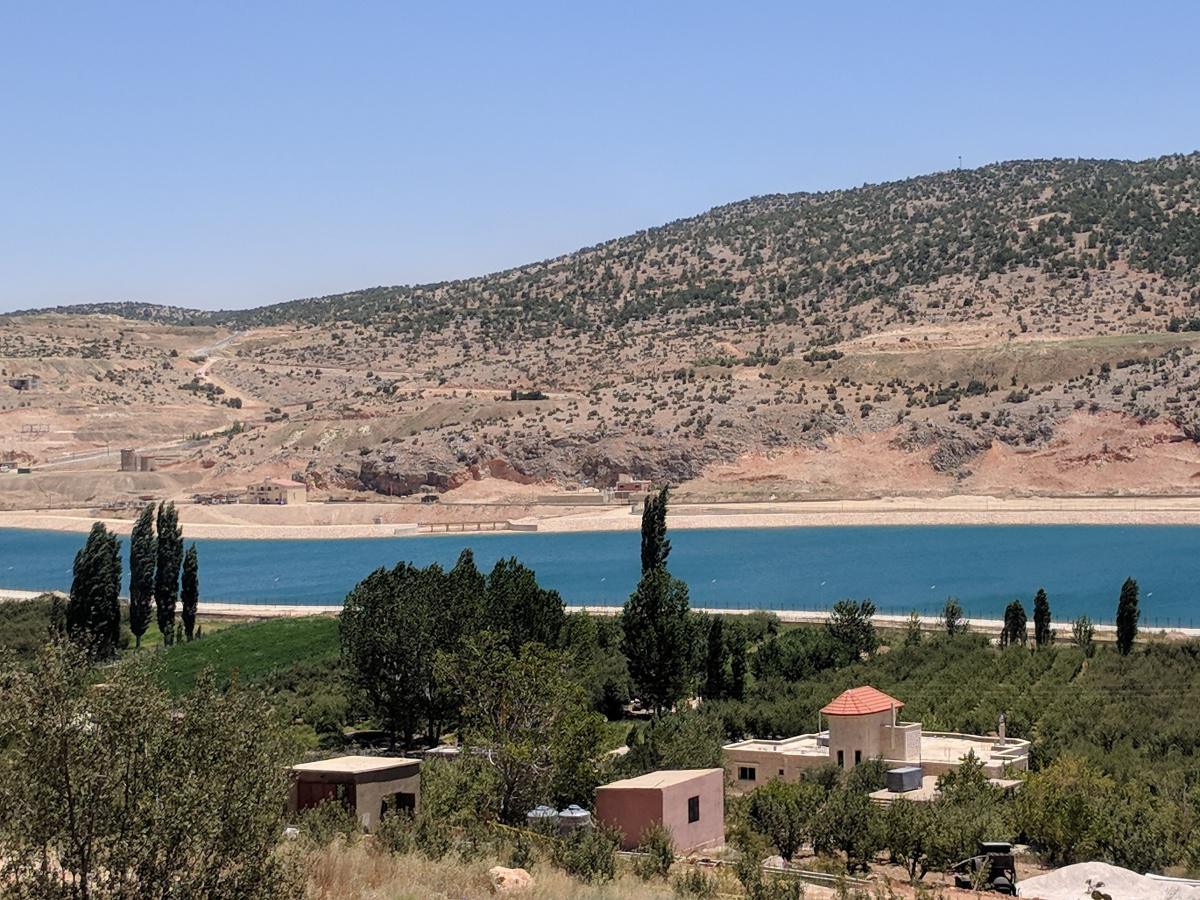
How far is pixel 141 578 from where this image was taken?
49562mm

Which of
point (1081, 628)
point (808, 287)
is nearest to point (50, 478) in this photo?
point (808, 287)

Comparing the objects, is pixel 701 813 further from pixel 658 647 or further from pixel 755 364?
pixel 755 364

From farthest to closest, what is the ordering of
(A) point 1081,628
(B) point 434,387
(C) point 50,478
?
1. (B) point 434,387
2. (C) point 50,478
3. (A) point 1081,628

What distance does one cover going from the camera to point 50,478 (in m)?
109

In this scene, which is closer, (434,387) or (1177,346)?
(1177,346)

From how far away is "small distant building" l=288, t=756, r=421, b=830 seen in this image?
17.9 meters

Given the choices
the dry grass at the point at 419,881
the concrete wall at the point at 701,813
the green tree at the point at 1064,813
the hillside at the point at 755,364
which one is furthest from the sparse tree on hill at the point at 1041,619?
the hillside at the point at 755,364

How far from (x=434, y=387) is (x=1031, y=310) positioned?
131 ft

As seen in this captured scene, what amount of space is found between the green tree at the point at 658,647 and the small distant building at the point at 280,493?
211 feet

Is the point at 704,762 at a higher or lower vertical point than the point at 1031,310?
lower

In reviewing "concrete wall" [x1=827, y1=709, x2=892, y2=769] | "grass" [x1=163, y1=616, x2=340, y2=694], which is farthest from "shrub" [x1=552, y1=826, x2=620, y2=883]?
"grass" [x1=163, y1=616, x2=340, y2=694]

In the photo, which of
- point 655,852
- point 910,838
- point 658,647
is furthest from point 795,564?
point 655,852

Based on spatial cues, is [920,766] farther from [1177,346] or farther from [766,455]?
[1177,346]

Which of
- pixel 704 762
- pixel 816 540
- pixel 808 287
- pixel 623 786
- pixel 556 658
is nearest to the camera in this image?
pixel 623 786
